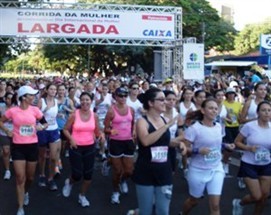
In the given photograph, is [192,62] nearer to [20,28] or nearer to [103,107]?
[20,28]

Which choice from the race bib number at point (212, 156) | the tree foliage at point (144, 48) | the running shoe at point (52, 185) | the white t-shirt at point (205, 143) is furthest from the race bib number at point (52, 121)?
the tree foliage at point (144, 48)

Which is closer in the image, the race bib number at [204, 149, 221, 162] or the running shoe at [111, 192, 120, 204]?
the race bib number at [204, 149, 221, 162]

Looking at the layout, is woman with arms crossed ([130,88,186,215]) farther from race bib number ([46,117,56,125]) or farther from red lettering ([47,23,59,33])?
red lettering ([47,23,59,33])

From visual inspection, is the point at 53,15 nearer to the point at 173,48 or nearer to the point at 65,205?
the point at 173,48

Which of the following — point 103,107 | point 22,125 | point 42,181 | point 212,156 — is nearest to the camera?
point 212,156

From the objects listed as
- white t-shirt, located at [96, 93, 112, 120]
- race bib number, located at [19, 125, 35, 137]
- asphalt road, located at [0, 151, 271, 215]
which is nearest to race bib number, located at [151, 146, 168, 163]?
asphalt road, located at [0, 151, 271, 215]

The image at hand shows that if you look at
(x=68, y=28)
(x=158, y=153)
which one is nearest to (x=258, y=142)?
Answer: (x=158, y=153)

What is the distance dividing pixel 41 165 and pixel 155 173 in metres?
3.99

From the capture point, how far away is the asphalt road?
6.59 metres

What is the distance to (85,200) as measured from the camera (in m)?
6.91

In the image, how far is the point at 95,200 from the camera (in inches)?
285

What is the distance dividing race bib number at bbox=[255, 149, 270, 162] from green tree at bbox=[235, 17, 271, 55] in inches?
2593

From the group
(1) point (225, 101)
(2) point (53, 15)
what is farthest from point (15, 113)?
(2) point (53, 15)

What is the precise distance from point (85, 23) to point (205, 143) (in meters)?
14.7
